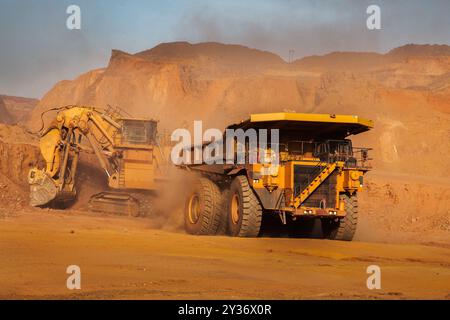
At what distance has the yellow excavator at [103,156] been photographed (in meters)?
25.6

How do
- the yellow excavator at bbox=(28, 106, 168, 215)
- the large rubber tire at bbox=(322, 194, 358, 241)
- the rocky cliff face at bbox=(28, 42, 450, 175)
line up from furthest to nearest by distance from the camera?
the rocky cliff face at bbox=(28, 42, 450, 175), the yellow excavator at bbox=(28, 106, 168, 215), the large rubber tire at bbox=(322, 194, 358, 241)

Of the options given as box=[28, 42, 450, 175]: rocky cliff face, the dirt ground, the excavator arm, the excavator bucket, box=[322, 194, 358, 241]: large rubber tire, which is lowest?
the dirt ground

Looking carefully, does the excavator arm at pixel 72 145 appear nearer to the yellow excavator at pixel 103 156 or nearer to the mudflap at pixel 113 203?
the yellow excavator at pixel 103 156

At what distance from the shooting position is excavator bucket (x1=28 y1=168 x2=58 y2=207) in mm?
25594

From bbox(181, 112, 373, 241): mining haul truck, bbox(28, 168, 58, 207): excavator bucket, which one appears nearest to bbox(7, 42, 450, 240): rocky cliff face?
bbox(28, 168, 58, 207): excavator bucket

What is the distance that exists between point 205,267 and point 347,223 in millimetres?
6322

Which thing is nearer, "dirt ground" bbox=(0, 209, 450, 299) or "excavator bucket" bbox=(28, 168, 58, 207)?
"dirt ground" bbox=(0, 209, 450, 299)

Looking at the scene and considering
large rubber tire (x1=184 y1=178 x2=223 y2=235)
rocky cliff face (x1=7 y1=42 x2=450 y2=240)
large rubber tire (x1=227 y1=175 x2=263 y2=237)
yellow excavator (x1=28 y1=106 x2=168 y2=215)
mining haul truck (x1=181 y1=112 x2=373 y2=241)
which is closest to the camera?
mining haul truck (x1=181 y1=112 x2=373 y2=241)

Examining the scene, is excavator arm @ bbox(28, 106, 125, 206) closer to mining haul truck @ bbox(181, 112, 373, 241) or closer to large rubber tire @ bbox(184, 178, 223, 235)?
large rubber tire @ bbox(184, 178, 223, 235)

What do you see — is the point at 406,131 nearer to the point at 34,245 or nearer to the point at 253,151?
the point at 253,151

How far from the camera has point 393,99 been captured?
210ft

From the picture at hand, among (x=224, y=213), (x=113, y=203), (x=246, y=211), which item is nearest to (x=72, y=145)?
(x=113, y=203)

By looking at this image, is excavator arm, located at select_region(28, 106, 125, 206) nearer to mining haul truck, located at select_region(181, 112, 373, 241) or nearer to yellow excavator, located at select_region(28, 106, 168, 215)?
yellow excavator, located at select_region(28, 106, 168, 215)

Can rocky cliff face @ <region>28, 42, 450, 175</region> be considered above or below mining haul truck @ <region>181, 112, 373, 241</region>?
above
